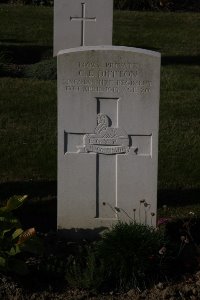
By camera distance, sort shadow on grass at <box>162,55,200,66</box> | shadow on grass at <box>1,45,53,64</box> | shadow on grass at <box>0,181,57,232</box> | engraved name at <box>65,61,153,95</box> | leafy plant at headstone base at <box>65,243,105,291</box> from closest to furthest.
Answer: leafy plant at headstone base at <box>65,243,105,291</box> < engraved name at <box>65,61,153,95</box> < shadow on grass at <box>0,181,57,232</box> < shadow on grass at <box>162,55,200,66</box> < shadow on grass at <box>1,45,53,64</box>

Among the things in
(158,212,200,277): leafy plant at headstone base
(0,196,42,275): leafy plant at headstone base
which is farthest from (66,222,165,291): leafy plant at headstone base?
(0,196,42,275): leafy plant at headstone base

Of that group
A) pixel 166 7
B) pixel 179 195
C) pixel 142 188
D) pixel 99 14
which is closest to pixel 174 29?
pixel 166 7

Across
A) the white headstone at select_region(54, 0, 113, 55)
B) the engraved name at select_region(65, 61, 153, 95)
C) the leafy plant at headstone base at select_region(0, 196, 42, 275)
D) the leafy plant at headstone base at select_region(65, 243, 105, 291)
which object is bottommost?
the leafy plant at headstone base at select_region(65, 243, 105, 291)

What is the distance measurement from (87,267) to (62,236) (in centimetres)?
72

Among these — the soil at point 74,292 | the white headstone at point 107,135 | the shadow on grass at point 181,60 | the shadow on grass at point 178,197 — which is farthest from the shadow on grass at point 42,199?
the shadow on grass at point 181,60

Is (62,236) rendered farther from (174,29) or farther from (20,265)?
(174,29)

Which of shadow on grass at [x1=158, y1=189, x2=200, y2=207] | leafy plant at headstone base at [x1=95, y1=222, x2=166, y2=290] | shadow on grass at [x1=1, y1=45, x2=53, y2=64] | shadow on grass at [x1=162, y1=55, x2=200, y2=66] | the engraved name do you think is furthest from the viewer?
shadow on grass at [x1=1, y1=45, x2=53, y2=64]

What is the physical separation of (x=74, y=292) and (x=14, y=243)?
52 centimetres

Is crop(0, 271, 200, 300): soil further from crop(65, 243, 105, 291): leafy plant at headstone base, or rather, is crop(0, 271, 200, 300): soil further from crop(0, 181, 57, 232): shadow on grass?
crop(0, 181, 57, 232): shadow on grass

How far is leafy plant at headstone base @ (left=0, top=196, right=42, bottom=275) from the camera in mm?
5066

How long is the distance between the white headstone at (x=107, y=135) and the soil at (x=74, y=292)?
724 mm

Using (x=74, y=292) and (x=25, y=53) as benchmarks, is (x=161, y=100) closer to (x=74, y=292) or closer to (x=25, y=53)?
(x=25, y=53)

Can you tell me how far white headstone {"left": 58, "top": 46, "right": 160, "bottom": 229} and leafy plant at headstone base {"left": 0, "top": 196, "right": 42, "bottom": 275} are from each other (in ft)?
2.01

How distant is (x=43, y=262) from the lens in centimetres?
539
